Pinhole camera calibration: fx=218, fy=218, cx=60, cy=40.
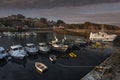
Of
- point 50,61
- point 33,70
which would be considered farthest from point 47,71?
point 50,61

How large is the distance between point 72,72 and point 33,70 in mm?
7569

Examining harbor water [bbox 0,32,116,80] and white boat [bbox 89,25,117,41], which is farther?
white boat [bbox 89,25,117,41]

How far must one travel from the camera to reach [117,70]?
121 feet

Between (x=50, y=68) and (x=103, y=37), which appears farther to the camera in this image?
(x=103, y=37)

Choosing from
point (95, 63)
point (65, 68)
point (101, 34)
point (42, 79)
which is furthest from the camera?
point (101, 34)

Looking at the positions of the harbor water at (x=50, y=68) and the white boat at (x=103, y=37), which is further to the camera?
the white boat at (x=103, y=37)

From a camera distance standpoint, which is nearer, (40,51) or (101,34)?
(40,51)

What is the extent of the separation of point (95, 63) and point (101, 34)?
1871 inches

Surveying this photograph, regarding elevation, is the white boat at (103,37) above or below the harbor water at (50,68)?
above

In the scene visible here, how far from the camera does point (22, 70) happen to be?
42.1 meters

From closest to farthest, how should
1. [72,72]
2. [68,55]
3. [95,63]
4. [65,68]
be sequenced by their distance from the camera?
[72,72] < [65,68] < [95,63] < [68,55]

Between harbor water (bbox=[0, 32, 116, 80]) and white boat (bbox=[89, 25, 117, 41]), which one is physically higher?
white boat (bbox=[89, 25, 117, 41])

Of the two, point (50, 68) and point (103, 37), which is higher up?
point (103, 37)

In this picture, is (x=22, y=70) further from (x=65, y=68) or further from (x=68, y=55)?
(x=68, y=55)
